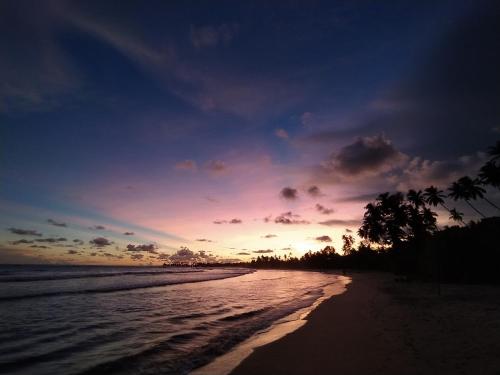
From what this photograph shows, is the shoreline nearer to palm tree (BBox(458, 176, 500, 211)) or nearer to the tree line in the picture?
the tree line

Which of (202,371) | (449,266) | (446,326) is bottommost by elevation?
(202,371)

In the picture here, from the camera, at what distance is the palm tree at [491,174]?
1852 inches

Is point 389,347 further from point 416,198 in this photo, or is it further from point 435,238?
point 416,198

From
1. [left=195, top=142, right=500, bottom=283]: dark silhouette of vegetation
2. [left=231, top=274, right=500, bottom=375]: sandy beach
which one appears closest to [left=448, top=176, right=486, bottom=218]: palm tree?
[left=195, top=142, right=500, bottom=283]: dark silhouette of vegetation

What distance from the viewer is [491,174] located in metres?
47.6

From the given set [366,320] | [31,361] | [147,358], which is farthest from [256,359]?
[366,320]

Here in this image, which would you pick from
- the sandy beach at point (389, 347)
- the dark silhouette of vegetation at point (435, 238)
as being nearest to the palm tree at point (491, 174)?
the dark silhouette of vegetation at point (435, 238)

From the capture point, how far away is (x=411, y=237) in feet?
216

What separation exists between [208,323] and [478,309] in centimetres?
1411

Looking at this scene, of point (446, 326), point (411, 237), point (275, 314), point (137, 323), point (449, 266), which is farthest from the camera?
point (411, 237)

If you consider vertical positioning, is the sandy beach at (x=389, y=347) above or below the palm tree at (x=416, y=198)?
below

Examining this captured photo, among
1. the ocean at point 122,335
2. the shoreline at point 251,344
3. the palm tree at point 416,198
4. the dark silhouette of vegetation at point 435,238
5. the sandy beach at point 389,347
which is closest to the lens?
the sandy beach at point 389,347

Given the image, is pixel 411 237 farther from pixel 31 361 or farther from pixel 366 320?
pixel 31 361

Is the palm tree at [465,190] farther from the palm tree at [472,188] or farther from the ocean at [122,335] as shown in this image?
the ocean at [122,335]
